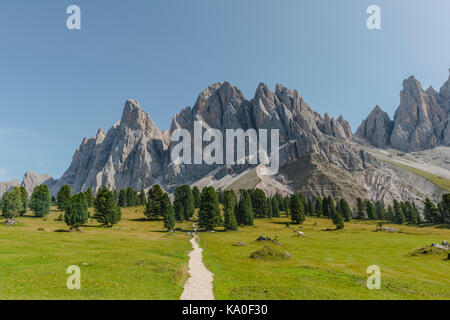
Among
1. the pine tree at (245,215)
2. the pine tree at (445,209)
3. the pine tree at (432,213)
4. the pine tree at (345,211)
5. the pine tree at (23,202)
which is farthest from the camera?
the pine tree at (345,211)

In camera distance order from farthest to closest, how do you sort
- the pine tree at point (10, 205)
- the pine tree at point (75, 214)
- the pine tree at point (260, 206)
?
the pine tree at point (260, 206) < the pine tree at point (10, 205) < the pine tree at point (75, 214)

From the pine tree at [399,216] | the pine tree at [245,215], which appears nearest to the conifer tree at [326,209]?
the pine tree at [399,216]

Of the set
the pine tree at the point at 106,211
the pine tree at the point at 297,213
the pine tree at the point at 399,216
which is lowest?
the pine tree at the point at 399,216

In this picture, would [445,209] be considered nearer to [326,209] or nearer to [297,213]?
[326,209]

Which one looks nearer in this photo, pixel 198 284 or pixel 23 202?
pixel 198 284

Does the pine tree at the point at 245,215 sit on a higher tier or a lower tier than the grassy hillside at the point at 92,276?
lower

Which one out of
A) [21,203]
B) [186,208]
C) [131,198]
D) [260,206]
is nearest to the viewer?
[21,203]

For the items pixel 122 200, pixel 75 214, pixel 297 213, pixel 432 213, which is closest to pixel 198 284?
pixel 75 214

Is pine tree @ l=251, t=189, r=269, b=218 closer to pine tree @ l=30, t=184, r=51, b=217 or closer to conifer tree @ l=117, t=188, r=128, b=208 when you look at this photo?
conifer tree @ l=117, t=188, r=128, b=208

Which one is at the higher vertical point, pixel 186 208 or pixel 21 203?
pixel 21 203

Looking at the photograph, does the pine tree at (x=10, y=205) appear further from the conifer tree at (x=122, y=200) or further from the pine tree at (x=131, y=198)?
the pine tree at (x=131, y=198)

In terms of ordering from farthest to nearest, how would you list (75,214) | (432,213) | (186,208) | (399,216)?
(399,216), (432,213), (186,208), (75,214)
